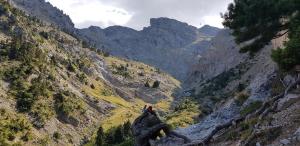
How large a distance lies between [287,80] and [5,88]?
459 ft

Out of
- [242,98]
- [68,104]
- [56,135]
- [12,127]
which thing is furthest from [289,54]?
[68,104]

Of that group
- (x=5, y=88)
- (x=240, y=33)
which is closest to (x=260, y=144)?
(x=240, y=33)

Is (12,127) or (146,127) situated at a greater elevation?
(146,127)

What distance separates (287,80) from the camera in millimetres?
38469

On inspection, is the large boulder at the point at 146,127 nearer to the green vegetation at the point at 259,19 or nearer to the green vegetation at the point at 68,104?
the green vegetation at the point at 259,19

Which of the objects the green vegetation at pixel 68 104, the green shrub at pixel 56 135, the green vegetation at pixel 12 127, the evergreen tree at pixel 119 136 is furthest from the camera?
the green vegetation at pixel 68 104

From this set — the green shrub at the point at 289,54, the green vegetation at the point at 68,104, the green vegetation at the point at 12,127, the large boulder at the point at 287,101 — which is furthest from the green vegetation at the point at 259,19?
the green vegetation at the point at 68,104

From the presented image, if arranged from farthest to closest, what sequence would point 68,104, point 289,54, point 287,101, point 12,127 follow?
point 68,104 → point 12,127 → point 289,54 → point 287,101

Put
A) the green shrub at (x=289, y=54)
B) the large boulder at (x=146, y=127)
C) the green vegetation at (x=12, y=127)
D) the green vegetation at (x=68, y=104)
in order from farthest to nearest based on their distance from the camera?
the green vegetation at (x=68, y=104)
the green vegetation at (x=12, y=127)
the large boulder at (x=146, y=127)
the green shrub at (x=289, y=54)

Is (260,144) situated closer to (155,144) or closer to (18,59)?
(155,144)

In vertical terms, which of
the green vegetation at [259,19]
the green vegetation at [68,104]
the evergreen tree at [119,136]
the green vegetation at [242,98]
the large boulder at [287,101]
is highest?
the green vegetation at [259,19]

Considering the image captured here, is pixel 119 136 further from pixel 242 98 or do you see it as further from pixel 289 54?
pixel 289 54

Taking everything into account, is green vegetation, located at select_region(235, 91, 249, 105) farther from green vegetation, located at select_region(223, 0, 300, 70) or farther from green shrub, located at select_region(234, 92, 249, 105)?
green vegetation, located at select_region(223, 0, 300, 70)

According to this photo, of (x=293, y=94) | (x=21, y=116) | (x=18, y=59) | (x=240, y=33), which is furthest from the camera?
(x=18, y=59)
